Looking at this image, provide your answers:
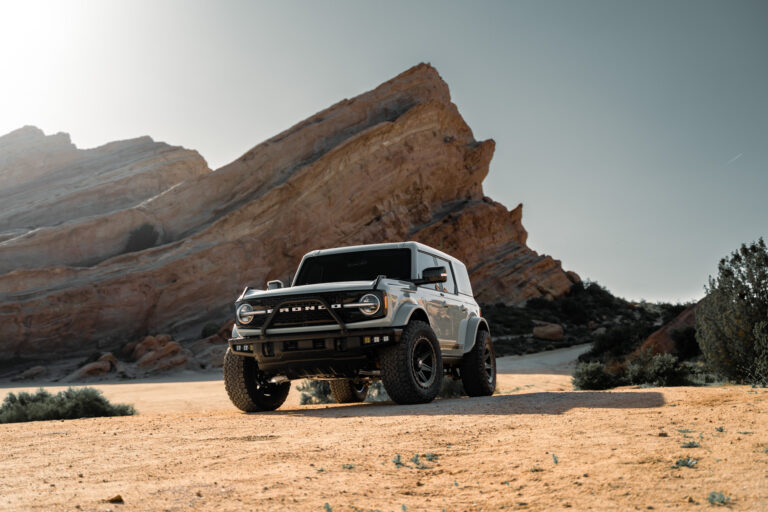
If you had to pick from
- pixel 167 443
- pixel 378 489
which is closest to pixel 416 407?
pixel 167 443

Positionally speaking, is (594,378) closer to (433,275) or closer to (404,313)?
(433,275)

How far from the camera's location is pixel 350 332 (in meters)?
7.83

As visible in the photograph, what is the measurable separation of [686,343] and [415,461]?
17.0 meters

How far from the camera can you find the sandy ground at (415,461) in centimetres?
332

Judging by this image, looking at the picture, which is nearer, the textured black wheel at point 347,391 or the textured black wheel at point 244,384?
the textured black wheel at point 244,384

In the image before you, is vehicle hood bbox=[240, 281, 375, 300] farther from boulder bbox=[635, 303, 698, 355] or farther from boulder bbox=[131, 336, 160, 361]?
boulder bbox=[131, 336, 160, 361]

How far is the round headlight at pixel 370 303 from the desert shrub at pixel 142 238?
3360 centimetres

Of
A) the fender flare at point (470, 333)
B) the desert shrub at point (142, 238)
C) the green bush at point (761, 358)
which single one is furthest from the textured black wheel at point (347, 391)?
the desert shrub at point (142, 238)

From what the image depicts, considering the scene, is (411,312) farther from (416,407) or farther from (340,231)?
(340,231)

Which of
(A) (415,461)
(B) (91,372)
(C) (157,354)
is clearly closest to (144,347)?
(C) (157,354)

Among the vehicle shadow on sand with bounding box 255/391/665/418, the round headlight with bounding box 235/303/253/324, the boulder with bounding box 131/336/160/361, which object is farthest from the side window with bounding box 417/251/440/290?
the boulder with bounding box 131/336/160/361

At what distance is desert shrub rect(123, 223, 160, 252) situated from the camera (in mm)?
38156

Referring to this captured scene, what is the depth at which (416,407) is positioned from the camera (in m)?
7.76

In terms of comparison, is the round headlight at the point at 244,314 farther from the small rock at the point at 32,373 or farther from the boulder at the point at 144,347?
the small rock at the point at 32,373
